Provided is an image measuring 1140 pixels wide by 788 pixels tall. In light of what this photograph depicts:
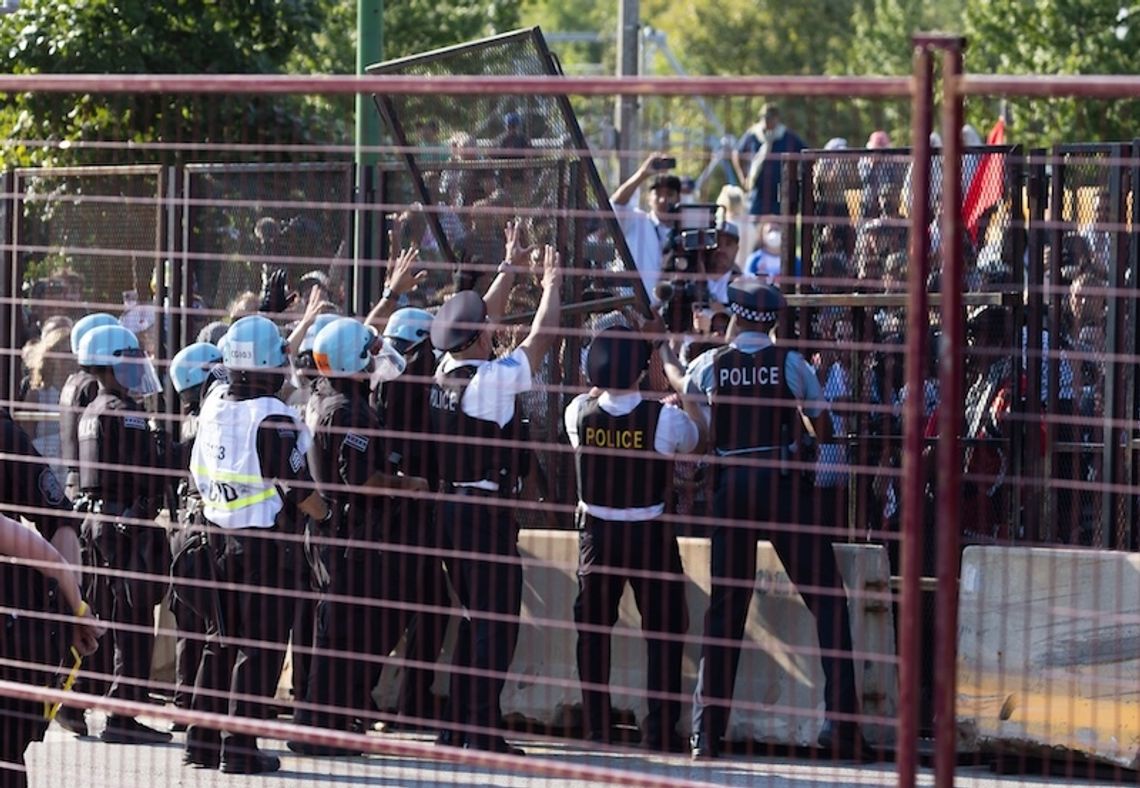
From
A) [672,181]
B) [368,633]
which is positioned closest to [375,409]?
[368,633]

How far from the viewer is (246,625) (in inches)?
307

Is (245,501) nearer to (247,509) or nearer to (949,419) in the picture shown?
(247,509)

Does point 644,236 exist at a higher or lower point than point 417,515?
higher

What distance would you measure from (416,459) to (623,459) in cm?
96

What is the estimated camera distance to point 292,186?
32.4 ft

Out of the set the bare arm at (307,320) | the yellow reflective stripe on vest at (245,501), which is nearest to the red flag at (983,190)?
the bare arm at (307,320)

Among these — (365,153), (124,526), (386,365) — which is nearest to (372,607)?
(386,365)

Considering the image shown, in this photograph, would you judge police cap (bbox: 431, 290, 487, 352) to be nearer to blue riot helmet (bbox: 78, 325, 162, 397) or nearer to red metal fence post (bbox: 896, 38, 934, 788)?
blue riot helmet (bbox: 78, 325, 162, 397)

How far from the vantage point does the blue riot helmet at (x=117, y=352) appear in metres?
8.37

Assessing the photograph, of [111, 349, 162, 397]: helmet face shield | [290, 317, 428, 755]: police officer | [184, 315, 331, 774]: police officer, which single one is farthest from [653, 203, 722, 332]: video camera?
[111, 349, 162, 397]: helmet face shield

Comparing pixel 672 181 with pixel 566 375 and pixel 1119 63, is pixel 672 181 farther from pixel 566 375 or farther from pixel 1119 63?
pixel 1119 63

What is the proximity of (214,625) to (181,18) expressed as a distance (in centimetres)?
711

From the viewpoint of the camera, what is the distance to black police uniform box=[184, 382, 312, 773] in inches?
308

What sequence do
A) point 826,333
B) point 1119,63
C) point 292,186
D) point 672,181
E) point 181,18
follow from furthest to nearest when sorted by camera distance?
point 1119,63
point 181,18
point 672,181
point 292,186
point 826,333
